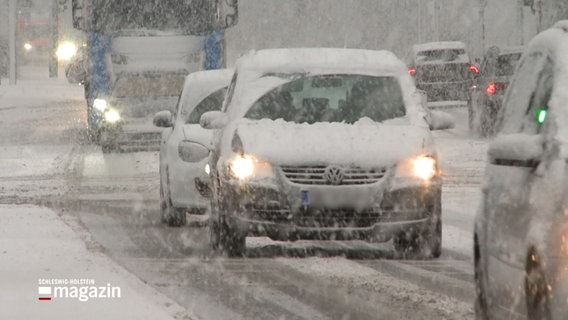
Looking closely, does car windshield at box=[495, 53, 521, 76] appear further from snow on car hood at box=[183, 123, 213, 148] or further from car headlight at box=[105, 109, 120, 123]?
snow on car hood at box=[183, 123, 213, 148]

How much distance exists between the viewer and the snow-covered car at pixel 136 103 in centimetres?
2595

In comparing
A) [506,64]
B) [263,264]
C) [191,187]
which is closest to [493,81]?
[506,64]

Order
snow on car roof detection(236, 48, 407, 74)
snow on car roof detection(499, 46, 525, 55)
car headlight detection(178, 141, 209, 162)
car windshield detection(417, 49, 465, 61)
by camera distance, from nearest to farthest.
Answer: snow on car roof detection(236, 48, 407, 74) < car headlight detection(178, 141, 209, 162) < snow on car roof detection(499, 46, 525, 55) < car windshield detection(417, 49, 465, 61)

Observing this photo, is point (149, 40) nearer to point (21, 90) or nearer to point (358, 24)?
point (21, 90)

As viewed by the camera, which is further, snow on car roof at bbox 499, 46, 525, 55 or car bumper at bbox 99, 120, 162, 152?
snow on car roof at bbox 499, 46, 525, 55

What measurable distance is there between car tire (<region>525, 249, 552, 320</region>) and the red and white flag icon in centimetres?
364

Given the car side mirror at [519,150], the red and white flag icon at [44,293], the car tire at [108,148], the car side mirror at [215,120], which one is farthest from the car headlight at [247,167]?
the car tire at [108,148]

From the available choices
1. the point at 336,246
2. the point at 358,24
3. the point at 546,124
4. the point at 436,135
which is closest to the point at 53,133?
the point at 436,135

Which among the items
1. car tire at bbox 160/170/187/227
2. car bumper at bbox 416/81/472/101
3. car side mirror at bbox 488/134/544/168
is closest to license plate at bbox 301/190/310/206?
car tire at bbox 160/170/187/227

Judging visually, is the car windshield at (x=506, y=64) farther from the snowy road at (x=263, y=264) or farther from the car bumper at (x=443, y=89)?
the car bumper at (x=443, y=89)

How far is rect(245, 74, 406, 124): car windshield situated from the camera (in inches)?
506

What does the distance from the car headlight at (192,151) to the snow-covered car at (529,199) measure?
24.2 ft

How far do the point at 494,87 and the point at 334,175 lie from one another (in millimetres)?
18185

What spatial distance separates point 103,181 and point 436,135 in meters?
12.1
